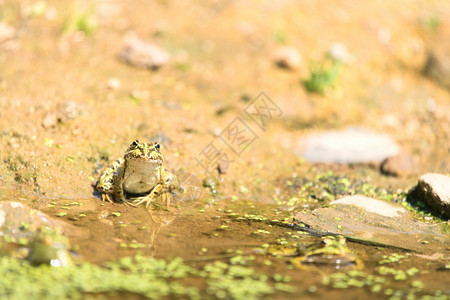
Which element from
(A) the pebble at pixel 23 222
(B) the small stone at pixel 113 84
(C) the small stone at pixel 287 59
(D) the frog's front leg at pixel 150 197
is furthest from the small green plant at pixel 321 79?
(A) the pebble at pixel 23 222

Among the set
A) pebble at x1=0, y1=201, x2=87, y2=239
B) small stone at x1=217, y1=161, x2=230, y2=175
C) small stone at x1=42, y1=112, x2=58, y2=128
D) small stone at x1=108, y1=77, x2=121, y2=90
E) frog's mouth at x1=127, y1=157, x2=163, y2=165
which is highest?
small stone at x1=108, y1=77, x2=121, y2=90

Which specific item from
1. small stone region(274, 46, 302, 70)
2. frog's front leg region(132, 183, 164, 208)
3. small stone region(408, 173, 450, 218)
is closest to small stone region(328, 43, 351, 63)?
small stone region(274, 46, 302, 70)

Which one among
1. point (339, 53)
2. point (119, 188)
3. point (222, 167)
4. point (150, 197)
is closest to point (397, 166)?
point (222, 167)

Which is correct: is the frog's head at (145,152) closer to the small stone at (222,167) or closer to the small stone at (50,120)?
the small stone at (222,167)

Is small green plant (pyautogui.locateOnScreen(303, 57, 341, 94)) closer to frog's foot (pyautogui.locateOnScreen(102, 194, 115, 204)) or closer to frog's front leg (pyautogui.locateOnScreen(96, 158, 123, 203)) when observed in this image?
frog's front leg (pyautogui.locateOnScreen(96, 158, 123, 203))

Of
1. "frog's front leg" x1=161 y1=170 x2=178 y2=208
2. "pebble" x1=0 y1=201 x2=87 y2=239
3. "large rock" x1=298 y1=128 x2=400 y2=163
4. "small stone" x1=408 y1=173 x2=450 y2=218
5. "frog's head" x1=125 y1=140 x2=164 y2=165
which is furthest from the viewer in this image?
"large rock" x1=298 y1=128 x2=400 y2=163

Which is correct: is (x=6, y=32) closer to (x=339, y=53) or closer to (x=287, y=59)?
(x=287, y=59)
